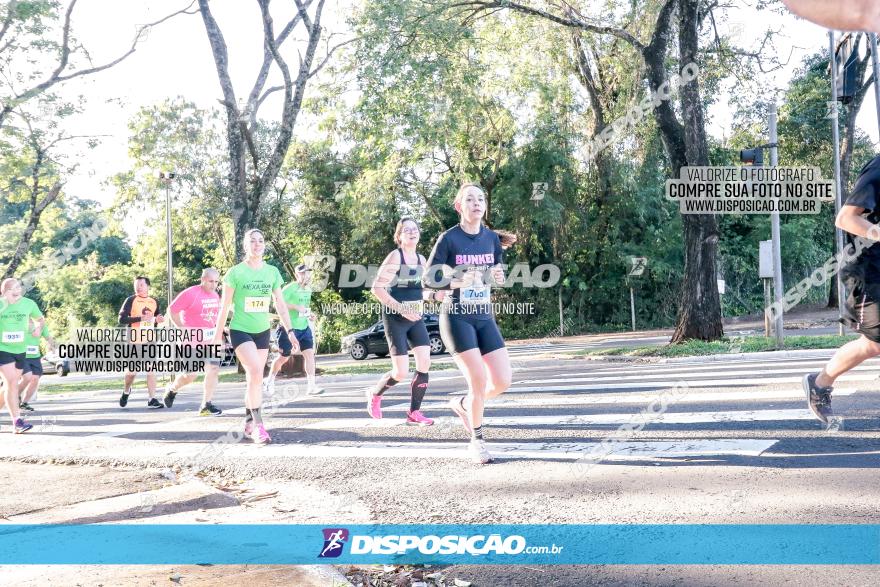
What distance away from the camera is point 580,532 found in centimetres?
407

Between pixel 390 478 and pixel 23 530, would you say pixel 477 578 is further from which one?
pixel 23 530

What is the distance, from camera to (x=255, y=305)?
7.62 metres

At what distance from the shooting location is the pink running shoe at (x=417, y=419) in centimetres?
809

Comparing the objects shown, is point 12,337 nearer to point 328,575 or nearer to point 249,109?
point 328,575

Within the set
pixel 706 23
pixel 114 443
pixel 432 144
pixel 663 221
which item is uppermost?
pixel 706 23

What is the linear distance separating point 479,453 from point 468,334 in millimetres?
937

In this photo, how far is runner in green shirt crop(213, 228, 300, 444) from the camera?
7547 mm

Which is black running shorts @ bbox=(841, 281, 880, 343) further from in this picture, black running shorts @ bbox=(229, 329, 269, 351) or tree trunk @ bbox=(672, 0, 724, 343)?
tree trunk @ bbox=(672, 0, 724, 343)

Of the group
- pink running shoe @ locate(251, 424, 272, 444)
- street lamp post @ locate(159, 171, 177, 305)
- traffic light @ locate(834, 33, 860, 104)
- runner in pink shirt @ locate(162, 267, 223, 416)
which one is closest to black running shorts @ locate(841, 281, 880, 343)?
pink running shoe @ locate(251, 424, 272, 444)

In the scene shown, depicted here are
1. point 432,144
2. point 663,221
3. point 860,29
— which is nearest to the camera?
point 860,29

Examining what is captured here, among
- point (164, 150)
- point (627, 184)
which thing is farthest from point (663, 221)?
point (164, 150)

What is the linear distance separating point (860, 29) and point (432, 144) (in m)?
24.4

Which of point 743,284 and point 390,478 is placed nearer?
point 390,478

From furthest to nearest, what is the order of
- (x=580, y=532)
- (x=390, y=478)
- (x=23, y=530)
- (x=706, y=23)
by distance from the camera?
(x=706, y=23) → (x=390, y=478) → (x=23, y=530) → (x=580, y=532)
